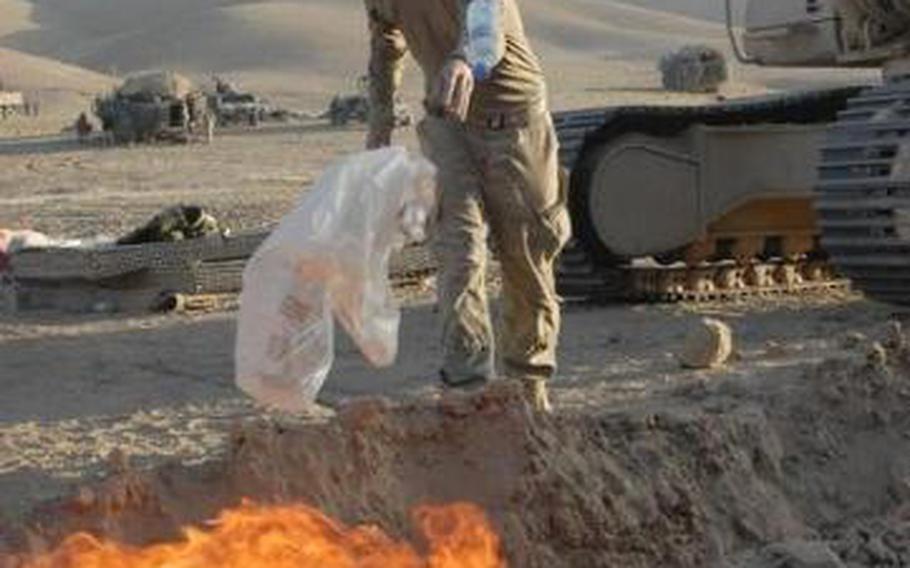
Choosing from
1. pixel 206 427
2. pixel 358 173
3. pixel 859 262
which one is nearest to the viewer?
pixel 358 173

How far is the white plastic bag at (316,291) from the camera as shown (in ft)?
17.4

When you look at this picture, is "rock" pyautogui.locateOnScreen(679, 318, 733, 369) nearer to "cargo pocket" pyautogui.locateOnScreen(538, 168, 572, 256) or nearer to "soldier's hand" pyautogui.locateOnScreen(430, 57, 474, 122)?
"cargo pocket" pyautogui.locateOnScreen(538, 168, 572, 256)

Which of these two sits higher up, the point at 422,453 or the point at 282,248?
the point at 282,248

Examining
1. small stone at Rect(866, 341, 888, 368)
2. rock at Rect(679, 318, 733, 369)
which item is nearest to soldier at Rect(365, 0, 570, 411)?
small stone at Rect(866, 341, 888, 368)

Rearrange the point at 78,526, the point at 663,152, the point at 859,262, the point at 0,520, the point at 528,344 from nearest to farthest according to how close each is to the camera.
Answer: the point at 78,526 < the point at 0,520 < the point at 528,344 < the point at 859,262 < the point at 663,152

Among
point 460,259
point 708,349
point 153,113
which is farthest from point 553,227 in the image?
point 153,113

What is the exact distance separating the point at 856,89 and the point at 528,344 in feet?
18.8

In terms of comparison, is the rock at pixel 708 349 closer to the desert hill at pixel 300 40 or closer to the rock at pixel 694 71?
the rock at pixel 694 71

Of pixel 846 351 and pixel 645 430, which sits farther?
pixel 846 351

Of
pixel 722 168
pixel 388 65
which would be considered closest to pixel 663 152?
pixel 722 168

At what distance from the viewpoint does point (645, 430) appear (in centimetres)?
573

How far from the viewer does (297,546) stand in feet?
15.0

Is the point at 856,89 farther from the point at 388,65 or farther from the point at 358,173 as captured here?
the point at 358,173

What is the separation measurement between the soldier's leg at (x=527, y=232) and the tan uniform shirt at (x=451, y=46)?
11cm
